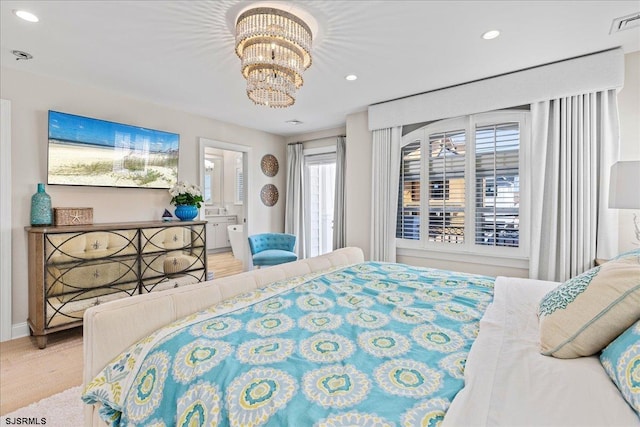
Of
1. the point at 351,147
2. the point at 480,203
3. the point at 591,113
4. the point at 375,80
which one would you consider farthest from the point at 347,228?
the point at 591,113

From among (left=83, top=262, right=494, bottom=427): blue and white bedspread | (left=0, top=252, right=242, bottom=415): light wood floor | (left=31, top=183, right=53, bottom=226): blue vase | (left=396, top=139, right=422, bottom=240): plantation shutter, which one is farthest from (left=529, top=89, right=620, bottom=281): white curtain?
(left=31, top=183, right=53, bottom=226): blue vase

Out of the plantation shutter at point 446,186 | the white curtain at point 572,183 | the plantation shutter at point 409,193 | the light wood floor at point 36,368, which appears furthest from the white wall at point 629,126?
the light wood floor at point 36,368

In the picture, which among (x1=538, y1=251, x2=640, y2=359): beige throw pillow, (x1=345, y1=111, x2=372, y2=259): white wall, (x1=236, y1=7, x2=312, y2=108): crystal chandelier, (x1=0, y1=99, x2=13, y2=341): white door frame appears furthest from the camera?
(x1=345, y1=111, x2=372, y2=259): white wall

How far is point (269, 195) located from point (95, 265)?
9.40 ft

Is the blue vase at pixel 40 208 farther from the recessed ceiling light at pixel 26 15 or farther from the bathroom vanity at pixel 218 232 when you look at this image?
the bathroom vanity at pixel 218 232

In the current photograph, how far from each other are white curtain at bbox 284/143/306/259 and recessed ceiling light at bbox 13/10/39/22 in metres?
3.67

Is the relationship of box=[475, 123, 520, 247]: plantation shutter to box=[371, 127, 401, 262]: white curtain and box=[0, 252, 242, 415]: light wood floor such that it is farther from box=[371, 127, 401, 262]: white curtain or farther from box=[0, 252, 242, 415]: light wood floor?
box=[0, 252, 242, 415]: light wood floor

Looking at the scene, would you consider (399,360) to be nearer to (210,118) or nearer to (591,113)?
(591,113)

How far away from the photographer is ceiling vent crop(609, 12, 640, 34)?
211cm

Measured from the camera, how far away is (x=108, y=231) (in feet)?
9.96

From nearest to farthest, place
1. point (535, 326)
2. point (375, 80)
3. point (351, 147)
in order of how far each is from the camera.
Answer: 1. point (535, 326)
2. point (375, 80)
3. point (351, 147)

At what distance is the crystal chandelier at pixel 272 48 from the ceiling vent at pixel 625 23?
7.32 ft

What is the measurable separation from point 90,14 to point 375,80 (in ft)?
7.91

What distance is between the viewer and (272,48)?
1969mm
